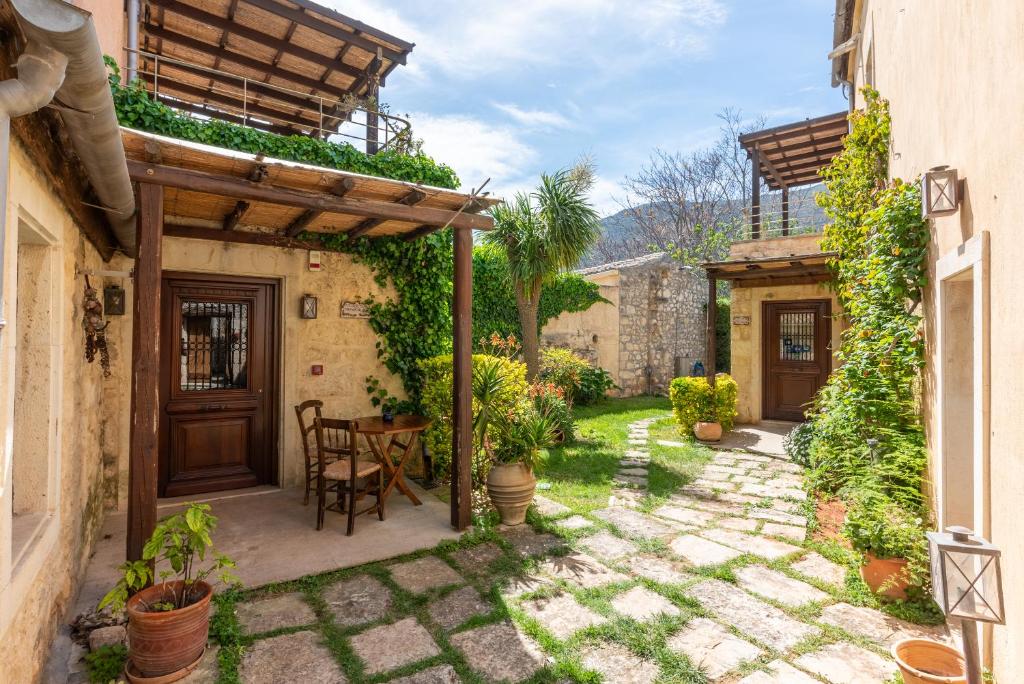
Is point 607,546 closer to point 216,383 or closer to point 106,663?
point 106,663

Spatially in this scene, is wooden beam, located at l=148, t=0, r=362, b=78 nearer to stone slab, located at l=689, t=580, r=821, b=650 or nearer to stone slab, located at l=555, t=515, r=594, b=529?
stone slab, located at l=555, t=515, r=594, b=529

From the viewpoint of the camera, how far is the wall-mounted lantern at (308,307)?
5207 millimetres

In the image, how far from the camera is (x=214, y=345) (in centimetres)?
514

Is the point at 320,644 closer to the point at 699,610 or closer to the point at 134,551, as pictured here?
the point at 134,551

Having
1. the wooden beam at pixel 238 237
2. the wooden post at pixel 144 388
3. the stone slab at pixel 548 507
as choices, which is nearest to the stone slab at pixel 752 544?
the stone slab at pixel 548 507

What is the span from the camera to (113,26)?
5.22 m

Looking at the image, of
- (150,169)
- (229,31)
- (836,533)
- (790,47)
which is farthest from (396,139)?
(790,47)

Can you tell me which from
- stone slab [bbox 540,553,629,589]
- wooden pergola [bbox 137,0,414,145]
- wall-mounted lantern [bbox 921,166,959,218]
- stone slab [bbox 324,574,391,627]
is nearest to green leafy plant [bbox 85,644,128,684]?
stone slab [bbox 324,574,391,627]

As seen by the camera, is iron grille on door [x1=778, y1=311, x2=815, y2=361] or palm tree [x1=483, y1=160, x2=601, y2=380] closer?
palm tree [x1=483, y1=160, x2=601, y2=380]

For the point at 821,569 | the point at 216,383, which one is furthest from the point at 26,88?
the point at 821,569

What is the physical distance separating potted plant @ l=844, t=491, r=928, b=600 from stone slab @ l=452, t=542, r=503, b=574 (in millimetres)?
2367

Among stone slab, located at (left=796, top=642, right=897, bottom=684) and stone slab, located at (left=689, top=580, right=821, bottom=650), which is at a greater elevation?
stone slab, located at (left=796, top=642, right=897, bottom=684)

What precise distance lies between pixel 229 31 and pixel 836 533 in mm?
8997

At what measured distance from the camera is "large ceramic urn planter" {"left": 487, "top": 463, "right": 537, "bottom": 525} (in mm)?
4230
